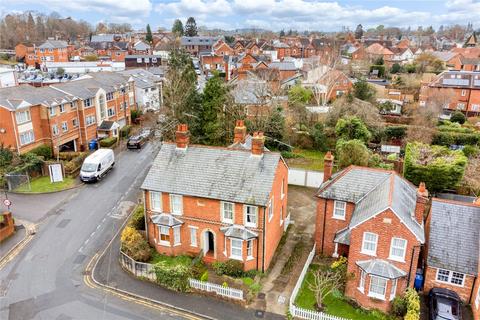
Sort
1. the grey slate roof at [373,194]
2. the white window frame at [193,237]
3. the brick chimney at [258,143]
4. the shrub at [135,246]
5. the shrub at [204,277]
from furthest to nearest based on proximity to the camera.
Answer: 1. the white window frame at [193,237]
2. the shrub at [135,246]
3. the brick chimney at [258,143]
4. the shrub at [204,277]
5. the grey slate roof at [373,194]

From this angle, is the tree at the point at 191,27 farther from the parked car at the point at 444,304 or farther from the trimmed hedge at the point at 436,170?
the parked car at the point at 444,304

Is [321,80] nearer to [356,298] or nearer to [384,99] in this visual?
[384,99]

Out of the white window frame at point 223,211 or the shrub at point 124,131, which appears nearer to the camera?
the white window frame at point 223,211

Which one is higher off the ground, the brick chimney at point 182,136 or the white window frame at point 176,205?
the brick chimney at point 182,136

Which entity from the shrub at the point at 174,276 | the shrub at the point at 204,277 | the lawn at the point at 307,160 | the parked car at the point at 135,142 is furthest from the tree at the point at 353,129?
the shrub at the point at 174,276

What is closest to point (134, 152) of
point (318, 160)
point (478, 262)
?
point (318, 160)

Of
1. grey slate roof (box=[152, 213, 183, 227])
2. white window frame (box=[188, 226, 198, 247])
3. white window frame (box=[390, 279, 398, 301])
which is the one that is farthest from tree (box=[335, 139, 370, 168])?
grey slate roof (box=[152, 213, 183, 227])

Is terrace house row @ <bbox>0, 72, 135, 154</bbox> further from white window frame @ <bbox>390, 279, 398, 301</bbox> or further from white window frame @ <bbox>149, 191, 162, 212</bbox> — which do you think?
white window frame @ <bbox>390, 279, 398, 301</bbox>
